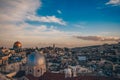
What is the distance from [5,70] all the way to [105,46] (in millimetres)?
23216

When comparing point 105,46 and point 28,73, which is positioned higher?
point 105,46

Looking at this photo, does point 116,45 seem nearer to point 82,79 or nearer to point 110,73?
point 110,73

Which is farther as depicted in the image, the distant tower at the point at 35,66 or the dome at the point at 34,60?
the dome at the point at 34,60

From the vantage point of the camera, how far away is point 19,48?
3064 centimetres

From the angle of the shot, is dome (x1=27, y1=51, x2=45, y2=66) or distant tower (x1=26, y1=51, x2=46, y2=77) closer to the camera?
distant tower (x1=26, y1=51, x2=46, y2=77)

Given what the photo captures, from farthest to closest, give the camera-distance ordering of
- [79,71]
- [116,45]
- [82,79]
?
1. [116,45]
2. [79,71]
3. [82,79]

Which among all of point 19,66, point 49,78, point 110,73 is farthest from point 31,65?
point 110,73

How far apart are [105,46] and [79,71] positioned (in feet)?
70.7

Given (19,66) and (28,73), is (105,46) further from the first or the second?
(28,73)

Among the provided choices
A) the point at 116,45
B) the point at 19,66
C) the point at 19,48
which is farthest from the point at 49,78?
the point at 116,45

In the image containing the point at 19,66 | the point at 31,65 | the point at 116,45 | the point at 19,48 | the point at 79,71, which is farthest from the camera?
the point at 116,45

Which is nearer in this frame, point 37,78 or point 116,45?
point 37,78

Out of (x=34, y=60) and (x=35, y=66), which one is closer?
(x=35, y=66)

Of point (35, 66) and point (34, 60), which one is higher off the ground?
point (34, 60)
